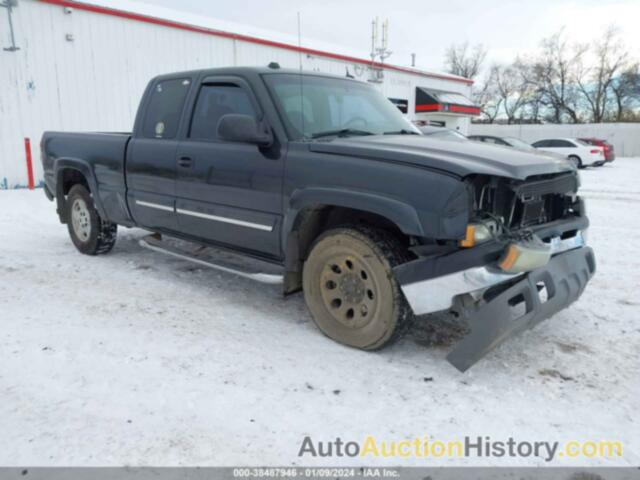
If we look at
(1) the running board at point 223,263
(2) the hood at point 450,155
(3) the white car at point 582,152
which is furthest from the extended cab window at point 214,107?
(3) the white car at point 582,152

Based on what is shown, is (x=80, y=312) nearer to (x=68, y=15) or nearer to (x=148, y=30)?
(x=68, y=15)

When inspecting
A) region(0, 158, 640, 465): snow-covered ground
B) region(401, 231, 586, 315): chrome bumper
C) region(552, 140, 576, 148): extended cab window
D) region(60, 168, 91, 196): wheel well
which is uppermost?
region(552, 140, 576, 148): extended cab window

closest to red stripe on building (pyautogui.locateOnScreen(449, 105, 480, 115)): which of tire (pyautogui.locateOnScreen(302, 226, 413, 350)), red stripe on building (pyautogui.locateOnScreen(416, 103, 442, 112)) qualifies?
red stripe on building (pyautogui.locateOnScreen(416, 103, 442, 112))

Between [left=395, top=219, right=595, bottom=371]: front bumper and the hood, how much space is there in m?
0.50

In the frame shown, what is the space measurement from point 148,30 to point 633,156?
33942mm

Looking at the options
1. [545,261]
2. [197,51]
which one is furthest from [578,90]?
[545,261]

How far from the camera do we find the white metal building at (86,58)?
1185 cm

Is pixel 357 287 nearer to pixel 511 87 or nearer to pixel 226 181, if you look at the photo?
pixel 226 181

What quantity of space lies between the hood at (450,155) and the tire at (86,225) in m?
3.37

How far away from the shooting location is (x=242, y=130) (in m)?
3.52

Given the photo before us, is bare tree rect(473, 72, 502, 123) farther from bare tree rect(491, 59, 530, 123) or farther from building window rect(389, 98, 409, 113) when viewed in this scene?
building window rect(389, 98, 409, 113)

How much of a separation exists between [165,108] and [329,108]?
1677 millimetres

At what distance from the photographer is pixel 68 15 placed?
12.4 meters

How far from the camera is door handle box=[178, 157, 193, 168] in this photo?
4.29m
